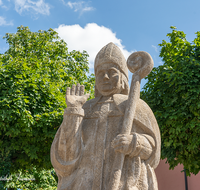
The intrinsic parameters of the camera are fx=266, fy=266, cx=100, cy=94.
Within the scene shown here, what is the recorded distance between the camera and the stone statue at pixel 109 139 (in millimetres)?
3545

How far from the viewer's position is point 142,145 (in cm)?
361

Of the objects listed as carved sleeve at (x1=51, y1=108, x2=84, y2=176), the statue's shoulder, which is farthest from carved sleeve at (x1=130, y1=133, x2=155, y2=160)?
carved sleeve at (x1=51, y1=108, x2=84, y2=176)

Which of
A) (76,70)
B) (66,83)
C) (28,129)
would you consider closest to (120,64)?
(28,129)

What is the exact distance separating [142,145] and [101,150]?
578mm

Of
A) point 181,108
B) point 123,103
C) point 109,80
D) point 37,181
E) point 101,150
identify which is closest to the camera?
point 101,150

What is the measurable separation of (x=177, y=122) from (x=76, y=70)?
991cm

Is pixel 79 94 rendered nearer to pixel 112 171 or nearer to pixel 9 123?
pixel 112 171

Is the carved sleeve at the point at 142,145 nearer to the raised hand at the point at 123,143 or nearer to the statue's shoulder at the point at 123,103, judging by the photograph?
the raised hand at the point at 123,143

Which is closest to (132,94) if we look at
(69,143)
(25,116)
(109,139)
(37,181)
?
(109,139)

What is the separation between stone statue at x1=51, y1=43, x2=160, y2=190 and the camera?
354cm

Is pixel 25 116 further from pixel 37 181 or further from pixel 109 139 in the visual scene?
pixel 37 181

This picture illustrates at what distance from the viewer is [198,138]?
25.7ft

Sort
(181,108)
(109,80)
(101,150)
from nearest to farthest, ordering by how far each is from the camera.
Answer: (101,150) → (109,80) → (181,108)

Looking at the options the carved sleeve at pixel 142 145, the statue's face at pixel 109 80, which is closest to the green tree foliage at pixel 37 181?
the statue's face at pixel 109 80
